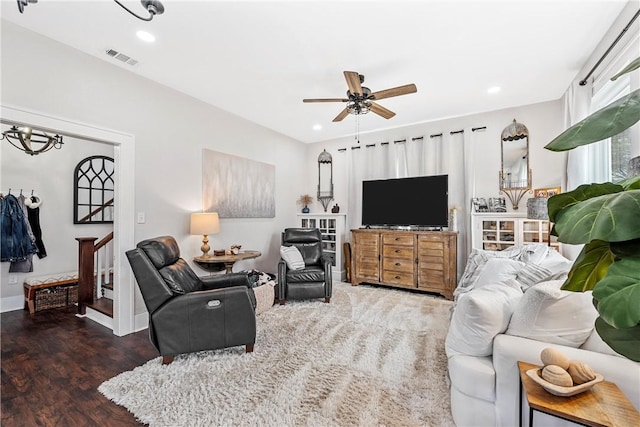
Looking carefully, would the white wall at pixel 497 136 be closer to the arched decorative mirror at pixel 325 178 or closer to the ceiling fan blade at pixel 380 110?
the arched decorative mirror at pixel 325 178

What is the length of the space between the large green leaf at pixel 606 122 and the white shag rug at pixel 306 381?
174 centimetres

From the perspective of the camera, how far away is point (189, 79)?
3.18 meters

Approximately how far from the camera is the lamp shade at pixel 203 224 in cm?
346

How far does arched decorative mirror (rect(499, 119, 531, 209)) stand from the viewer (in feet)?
13.1

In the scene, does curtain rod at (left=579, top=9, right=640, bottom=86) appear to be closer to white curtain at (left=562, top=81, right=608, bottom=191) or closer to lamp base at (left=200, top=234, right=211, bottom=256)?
white curtain at (left=562, top=81, right=608, bottom=191)

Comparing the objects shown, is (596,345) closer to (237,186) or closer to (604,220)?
(604,220)

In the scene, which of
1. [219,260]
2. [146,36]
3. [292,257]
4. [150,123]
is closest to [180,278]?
[219,260]

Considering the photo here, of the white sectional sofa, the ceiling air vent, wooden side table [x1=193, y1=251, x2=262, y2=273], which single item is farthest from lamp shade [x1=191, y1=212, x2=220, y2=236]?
the white sectional sofa

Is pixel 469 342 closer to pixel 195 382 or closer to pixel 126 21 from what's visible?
pixel 195 382

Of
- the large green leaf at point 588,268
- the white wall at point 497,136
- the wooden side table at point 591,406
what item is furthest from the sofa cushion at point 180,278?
the white wall at point 497,136

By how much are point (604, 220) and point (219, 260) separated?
345cm

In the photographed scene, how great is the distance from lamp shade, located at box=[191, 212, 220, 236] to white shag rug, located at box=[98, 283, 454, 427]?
1.33 metres

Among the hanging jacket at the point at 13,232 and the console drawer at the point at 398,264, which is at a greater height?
the hanging jacket at the point at 13,232

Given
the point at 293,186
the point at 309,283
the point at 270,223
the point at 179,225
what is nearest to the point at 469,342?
the point at 309,283
